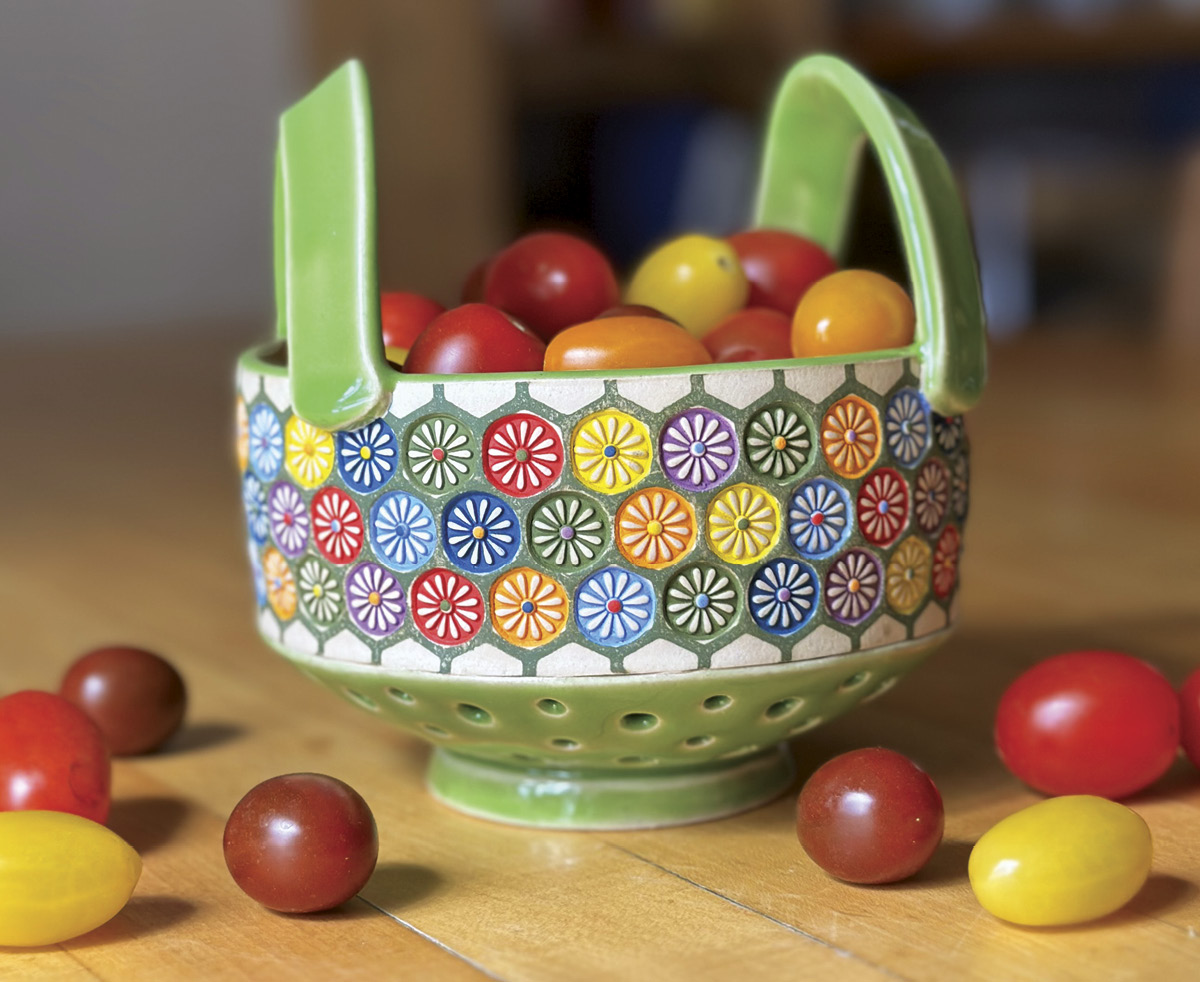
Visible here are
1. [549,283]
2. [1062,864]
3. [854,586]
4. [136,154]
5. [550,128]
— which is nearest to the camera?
[1062,864]

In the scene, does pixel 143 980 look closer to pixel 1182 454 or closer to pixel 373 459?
pixel 373 459

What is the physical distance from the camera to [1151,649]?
102cm

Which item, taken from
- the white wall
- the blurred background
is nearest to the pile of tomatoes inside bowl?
the blurred background

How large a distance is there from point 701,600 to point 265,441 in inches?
8.3

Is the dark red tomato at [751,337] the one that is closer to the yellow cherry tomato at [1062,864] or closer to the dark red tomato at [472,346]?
the dark red tomato at [472,346]

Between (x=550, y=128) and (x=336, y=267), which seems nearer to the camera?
(x=336, y=267)

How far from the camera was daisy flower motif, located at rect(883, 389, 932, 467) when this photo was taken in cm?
69

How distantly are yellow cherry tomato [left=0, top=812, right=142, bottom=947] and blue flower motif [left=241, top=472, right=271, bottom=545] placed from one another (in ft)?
0.55

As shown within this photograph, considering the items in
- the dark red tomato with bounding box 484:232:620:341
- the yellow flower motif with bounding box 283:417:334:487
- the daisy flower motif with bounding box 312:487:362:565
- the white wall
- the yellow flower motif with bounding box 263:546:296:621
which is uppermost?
the white wall

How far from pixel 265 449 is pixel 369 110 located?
16 centimetres

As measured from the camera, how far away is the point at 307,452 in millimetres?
698

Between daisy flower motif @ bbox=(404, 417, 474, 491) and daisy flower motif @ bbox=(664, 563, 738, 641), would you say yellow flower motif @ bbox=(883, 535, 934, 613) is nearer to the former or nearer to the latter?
daisy flower motif @ bbox=(664, 563, 738, 641)

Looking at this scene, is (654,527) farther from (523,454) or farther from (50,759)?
(50,759)

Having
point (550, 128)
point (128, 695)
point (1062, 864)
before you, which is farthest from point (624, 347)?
point (550, 128)
